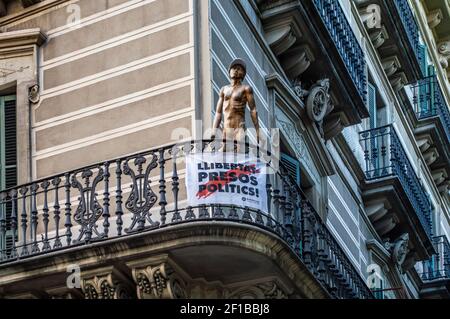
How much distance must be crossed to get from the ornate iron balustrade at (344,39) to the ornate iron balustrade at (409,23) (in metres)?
4.16

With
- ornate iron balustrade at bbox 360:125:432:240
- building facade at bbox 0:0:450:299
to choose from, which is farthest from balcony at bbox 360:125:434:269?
building facade at bbox 0:0:450:299

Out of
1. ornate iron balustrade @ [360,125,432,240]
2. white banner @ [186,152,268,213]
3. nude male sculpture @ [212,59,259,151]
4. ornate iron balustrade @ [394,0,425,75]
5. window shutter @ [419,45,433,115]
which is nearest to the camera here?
white banner @ [186,152,268,213]

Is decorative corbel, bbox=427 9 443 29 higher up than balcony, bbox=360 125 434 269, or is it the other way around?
decorative corbel, bbox=427 9 443 29

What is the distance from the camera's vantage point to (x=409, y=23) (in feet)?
108

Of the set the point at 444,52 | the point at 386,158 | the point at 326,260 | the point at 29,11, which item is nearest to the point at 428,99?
the point at 444,52

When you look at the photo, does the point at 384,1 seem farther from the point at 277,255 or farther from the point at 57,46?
the point at 277,255

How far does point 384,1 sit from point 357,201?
388cm

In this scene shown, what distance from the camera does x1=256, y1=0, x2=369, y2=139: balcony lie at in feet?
76.7

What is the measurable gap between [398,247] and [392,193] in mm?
1355

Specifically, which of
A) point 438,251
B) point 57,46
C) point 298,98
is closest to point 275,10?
point 298,98

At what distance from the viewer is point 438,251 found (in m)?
34.3

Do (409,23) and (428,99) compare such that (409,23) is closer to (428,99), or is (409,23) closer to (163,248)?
(428,99)

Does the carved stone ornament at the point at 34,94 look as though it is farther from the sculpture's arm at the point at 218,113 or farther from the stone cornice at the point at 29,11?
the sculpture's arm at the point at 218,113

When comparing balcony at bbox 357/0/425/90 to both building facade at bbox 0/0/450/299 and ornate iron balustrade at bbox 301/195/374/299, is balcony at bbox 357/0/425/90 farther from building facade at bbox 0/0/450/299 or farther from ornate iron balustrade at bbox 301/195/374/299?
ornate iron balustrade at bbox 301/195/374/299
